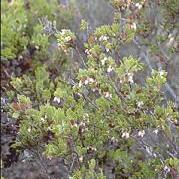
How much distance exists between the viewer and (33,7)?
6.34 m

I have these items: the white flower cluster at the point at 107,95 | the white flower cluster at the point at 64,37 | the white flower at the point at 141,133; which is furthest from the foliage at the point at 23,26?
the white flower at the point at 141,133

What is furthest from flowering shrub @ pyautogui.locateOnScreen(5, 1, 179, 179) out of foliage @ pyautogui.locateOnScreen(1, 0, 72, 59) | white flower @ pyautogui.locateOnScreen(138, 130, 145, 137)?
foliage @ pyautogui.locateOnScreen(1, 0, 72, 59)

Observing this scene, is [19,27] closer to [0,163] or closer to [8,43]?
[8,43]

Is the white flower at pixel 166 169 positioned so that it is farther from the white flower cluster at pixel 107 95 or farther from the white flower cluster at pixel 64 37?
the white flower cluster at pixel 64 37

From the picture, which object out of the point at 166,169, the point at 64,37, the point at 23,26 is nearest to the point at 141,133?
the point at 166,169

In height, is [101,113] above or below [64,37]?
below

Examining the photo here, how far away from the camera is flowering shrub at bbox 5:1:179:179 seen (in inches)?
133

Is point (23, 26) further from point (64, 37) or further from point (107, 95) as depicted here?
point (107, 95)

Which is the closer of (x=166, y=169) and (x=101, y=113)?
(x=166, y=169)

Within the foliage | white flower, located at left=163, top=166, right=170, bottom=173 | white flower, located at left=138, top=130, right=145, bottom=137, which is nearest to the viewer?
white flower, located at left=163, top=166, right=170, bottom=173

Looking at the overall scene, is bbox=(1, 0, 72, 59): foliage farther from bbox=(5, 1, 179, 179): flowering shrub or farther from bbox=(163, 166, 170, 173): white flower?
bbox=(163, 166, 170, 173): white flower

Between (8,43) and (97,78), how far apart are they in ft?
8.38

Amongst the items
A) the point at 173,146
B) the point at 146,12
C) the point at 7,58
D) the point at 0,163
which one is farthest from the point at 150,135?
the point at 7,58

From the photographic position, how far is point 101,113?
3625mm
